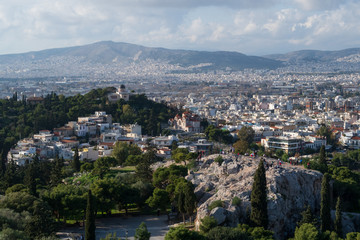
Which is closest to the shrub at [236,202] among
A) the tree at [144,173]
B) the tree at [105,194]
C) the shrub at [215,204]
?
the shrub at [215,204]

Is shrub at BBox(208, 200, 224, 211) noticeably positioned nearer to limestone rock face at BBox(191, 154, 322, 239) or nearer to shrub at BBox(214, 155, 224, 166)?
limestone rock face at BBox(191, 154, 322, 239)

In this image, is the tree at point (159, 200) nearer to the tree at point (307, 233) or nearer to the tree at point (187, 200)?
the tree at point (187, 200)

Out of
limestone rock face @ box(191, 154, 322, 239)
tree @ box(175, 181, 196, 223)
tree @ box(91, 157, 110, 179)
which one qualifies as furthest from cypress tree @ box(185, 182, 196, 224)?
tree @ box(91, 157, 110, 179)

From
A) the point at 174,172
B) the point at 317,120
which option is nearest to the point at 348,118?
the point at 317,120

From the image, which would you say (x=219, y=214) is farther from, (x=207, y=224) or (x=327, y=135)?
(x=327, y=135)

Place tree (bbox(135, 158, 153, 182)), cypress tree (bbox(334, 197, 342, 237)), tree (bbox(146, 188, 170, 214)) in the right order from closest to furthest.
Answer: cypress tree (bbox(334, 197, 342, 237)) → tree (bbox(146, 188, 170, 214)) → tree (bbox(135, 158, 153, 182))

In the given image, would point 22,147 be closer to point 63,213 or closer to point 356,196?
point 63,213
